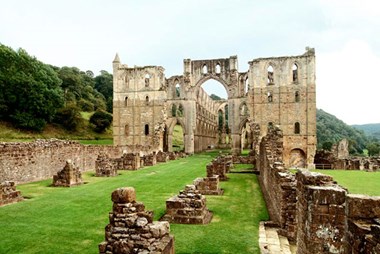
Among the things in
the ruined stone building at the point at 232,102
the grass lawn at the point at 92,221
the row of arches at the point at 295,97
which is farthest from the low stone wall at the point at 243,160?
the grass lawn at the point at 92,221

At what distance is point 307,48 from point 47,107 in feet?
125

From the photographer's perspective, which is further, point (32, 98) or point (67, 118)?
point (67, 118)

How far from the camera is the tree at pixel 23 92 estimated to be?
4444 cm

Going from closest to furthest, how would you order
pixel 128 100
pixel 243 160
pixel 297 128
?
pixel 243 160
pixel 297 128
pixel 128 100

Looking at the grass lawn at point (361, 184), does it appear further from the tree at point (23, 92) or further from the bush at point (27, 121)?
the tree at point (23, 92)

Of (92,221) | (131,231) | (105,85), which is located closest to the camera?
(131,231)

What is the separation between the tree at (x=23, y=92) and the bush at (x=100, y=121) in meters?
9.49

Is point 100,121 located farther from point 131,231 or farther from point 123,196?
point 131,231

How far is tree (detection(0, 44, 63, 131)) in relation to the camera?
44.4 metres

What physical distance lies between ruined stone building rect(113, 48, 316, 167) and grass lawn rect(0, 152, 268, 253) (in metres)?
22.2

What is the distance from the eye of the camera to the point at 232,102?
43.8m

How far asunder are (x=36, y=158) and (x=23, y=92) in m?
31.3

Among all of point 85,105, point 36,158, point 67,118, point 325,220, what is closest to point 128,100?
point 67,118

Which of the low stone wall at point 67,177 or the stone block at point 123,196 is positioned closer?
the stone block at point 123,196
